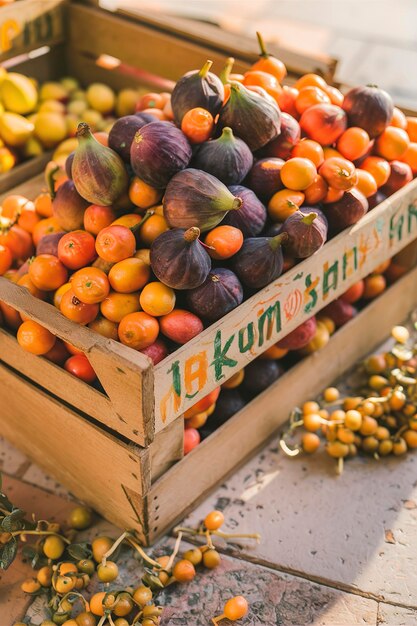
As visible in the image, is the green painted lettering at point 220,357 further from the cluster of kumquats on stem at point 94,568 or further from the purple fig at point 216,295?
the cluster of kumquats on stem at point 94,568

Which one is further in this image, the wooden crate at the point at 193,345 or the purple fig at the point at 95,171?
the purple fig at the point at 95,171

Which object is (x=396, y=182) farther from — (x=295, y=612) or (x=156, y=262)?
(x=295, y=612)

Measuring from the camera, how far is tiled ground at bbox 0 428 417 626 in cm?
173

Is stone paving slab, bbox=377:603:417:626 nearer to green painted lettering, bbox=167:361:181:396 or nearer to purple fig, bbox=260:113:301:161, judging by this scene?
green painted lettering, bbox=167:361:181:396

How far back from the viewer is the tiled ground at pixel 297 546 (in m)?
1.73

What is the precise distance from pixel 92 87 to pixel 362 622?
2.14m

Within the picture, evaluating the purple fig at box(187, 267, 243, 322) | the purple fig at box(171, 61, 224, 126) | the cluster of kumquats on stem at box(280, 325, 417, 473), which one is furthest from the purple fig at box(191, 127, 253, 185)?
the cluster of kumquats on stem at box(280, 325, 417, 473)

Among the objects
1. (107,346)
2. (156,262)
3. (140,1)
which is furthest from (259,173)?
(140,1)

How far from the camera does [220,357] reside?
168 cm

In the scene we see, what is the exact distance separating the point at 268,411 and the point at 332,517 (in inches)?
13.3

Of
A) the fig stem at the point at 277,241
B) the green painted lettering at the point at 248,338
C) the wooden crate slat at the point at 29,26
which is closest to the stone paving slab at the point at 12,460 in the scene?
the green painted lettering at the point at 248,338

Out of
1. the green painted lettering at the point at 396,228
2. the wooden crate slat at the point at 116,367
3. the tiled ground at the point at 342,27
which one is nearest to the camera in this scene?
the wooden crate slat at the point at 116,367

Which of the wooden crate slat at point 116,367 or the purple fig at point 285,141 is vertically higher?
the purple fig at point 285,141

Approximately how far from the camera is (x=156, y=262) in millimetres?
1576
